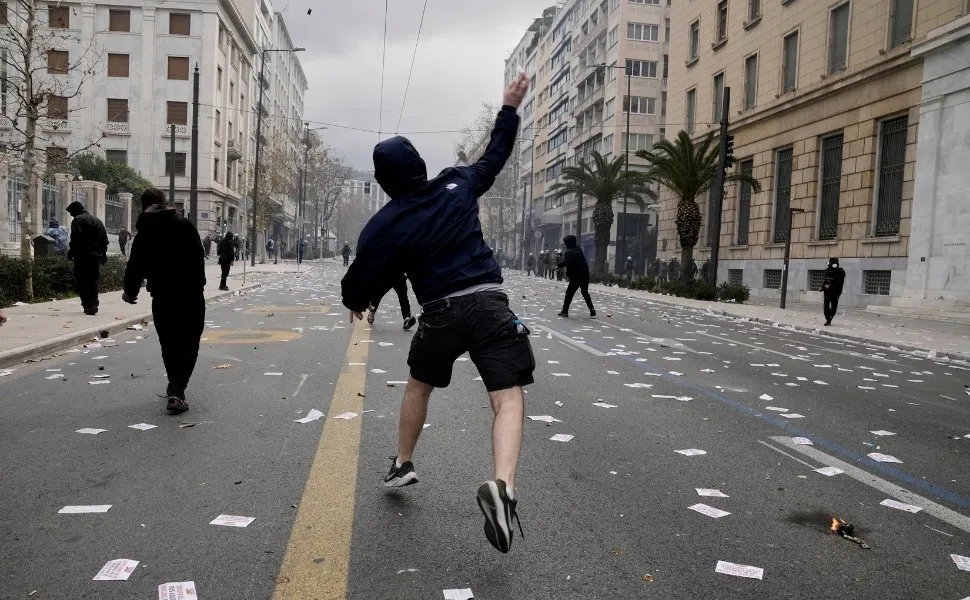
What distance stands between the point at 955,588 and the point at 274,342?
8.55 metres

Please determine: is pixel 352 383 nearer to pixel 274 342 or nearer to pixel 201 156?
pixel 274 342

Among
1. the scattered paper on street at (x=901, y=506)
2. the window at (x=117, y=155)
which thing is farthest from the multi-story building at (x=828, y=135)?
the window at (x=117, y=155)

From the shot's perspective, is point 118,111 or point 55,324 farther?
point 118,111

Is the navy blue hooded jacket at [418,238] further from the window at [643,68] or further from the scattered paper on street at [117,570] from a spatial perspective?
the window at [643,68]

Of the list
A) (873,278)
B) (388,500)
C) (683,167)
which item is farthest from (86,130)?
(388,500)

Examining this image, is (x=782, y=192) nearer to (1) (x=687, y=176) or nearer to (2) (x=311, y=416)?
(1) (x=687, y=176)

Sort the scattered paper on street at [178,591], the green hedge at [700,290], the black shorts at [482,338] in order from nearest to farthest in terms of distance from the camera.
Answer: the scattered paper on street at [178,591]
the black shorts at [482,338]
the green hedge at [700,290]

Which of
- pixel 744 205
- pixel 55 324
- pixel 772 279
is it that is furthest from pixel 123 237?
pixel 772 279

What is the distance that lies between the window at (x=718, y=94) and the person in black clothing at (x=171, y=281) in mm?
32512

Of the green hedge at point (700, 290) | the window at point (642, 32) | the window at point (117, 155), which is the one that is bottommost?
the green hedge at point (700, 290)

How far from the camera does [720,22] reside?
35.2 meters

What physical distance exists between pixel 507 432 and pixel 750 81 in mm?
32828

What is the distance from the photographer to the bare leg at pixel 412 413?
3.55m

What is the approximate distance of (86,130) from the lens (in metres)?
48.2
